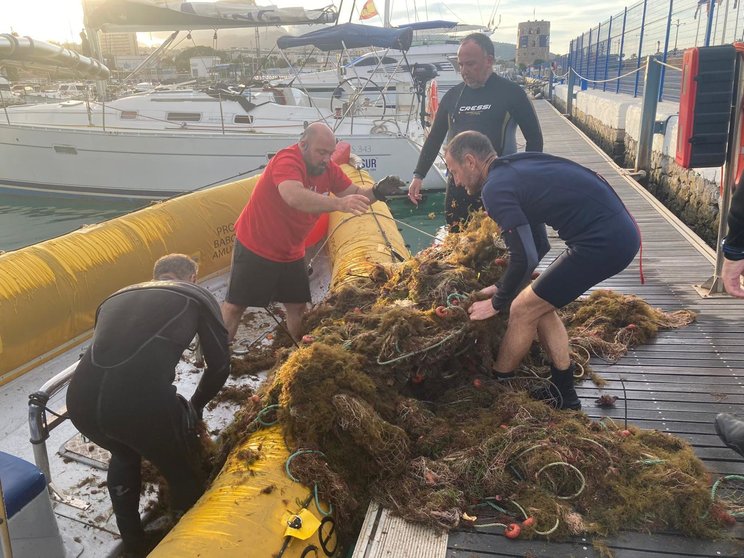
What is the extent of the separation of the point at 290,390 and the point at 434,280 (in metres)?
1.26

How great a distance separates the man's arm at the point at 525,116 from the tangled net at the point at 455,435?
1.43 m

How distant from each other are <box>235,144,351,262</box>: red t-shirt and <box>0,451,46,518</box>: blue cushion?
225 centimetres

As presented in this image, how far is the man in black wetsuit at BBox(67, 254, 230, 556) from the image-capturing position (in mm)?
2549

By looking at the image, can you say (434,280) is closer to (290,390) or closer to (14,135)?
(290,390)

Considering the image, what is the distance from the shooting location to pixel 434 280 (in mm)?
3584

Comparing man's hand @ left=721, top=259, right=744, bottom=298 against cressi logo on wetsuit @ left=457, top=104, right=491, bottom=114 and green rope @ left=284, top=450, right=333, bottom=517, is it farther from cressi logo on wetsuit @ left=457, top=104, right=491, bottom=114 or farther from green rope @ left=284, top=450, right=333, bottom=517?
cressi logo on wetsuit @ left=457, top=104, right=491, bottom=114

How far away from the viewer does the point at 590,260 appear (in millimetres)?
2928

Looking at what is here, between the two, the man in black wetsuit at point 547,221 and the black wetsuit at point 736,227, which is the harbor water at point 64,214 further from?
the black wetsuit at point 736,227

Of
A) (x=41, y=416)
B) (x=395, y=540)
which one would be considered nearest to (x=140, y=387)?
(x=41, y=416)

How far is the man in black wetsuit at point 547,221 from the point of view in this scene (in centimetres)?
291

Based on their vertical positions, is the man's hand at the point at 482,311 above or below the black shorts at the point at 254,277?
above

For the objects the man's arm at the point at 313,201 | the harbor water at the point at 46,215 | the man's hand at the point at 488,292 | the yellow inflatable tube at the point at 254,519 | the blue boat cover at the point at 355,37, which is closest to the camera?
the yellow inflatable tube at the point at 254,519

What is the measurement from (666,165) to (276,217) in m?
9.31

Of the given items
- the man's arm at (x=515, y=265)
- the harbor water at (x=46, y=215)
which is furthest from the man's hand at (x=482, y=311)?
the harbor water at (x=46, y=215)
